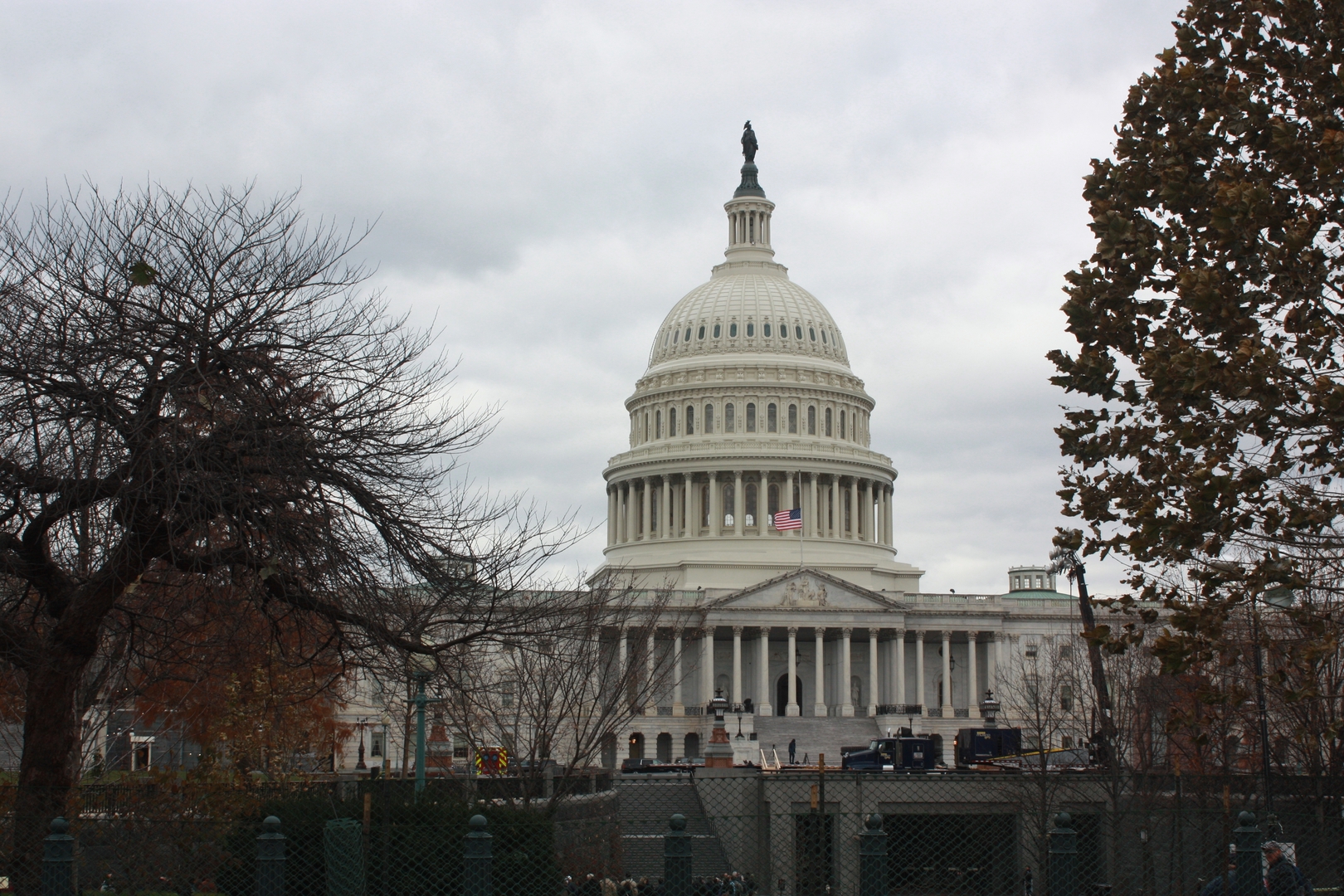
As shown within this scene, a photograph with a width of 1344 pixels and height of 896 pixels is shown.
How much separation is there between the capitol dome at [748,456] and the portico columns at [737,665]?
7.06 meters

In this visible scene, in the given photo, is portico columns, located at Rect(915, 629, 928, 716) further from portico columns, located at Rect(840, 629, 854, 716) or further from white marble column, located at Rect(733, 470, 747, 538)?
white marble column, located at Rect(733, 470, 747, 538)

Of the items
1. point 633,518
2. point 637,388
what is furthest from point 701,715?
point 637,388

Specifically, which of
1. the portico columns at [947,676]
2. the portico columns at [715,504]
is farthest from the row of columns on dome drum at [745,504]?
the portico columns at [947,676]

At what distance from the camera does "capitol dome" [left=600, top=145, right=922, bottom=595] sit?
118938 millimetres

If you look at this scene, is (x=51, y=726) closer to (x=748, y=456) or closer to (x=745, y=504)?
(x=748, y=456)

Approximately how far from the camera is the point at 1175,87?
60.1ft

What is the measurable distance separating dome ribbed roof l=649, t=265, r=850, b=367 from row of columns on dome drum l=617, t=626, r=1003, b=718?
28523 millimetres

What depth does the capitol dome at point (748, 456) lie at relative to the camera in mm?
118938

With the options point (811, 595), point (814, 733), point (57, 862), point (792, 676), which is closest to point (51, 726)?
point (57, 862)

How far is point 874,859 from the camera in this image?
14.2 m

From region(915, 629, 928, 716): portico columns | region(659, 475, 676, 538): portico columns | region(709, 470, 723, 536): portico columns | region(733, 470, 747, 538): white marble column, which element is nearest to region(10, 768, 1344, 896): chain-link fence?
region(915, 629, 928, 716): portico columns

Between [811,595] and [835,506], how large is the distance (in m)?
16.2

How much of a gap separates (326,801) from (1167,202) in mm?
11975

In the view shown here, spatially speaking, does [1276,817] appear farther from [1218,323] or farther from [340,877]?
[340,877]
